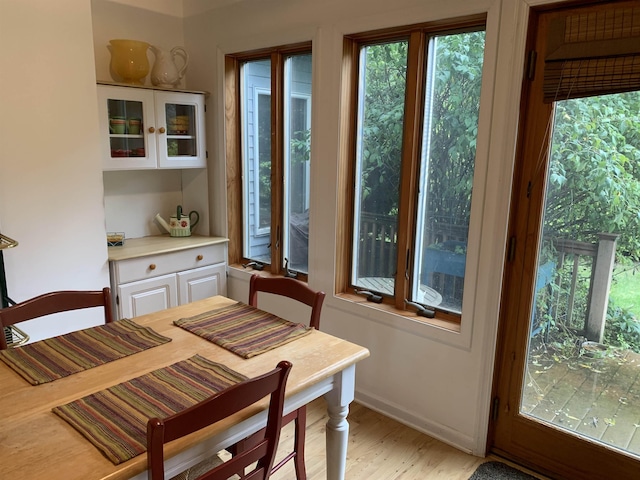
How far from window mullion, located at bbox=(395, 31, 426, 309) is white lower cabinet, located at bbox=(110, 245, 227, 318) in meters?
1.42

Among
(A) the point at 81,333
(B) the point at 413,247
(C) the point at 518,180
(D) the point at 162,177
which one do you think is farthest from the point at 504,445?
(D) the point at 162,177

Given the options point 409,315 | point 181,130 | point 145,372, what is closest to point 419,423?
point 409,315

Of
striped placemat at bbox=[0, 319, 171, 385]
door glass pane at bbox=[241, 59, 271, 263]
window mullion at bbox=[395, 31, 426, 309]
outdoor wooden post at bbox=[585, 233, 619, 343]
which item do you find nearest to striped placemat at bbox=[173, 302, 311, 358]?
striped placemat at bbox=[0, 319, 171, 385]

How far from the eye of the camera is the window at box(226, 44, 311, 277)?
3064 mm

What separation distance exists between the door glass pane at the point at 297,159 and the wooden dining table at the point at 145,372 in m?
1.25

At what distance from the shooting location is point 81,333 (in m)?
1.73

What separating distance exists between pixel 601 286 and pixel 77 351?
2.03 meters

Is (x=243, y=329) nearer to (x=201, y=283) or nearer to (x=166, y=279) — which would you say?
(x=166, y=279)

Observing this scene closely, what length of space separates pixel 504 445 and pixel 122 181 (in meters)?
2.82

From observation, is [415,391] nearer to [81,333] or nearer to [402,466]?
[402,466]

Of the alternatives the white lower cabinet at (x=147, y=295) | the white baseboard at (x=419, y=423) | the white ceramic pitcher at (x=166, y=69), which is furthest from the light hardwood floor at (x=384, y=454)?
the white ceramic pitcher at (x=166, y=69)

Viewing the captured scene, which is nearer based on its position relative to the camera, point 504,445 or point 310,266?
point 504,445

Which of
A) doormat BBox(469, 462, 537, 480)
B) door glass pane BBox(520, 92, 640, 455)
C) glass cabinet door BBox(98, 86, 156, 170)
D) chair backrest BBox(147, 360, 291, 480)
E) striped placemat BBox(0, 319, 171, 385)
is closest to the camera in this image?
chair backrest BBox(147, 360, 291, 480)

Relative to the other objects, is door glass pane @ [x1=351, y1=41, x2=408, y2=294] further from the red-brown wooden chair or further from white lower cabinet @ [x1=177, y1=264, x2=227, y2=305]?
white lower cabinet @ [x1=177, y1=264, x2=227, y2=305]
